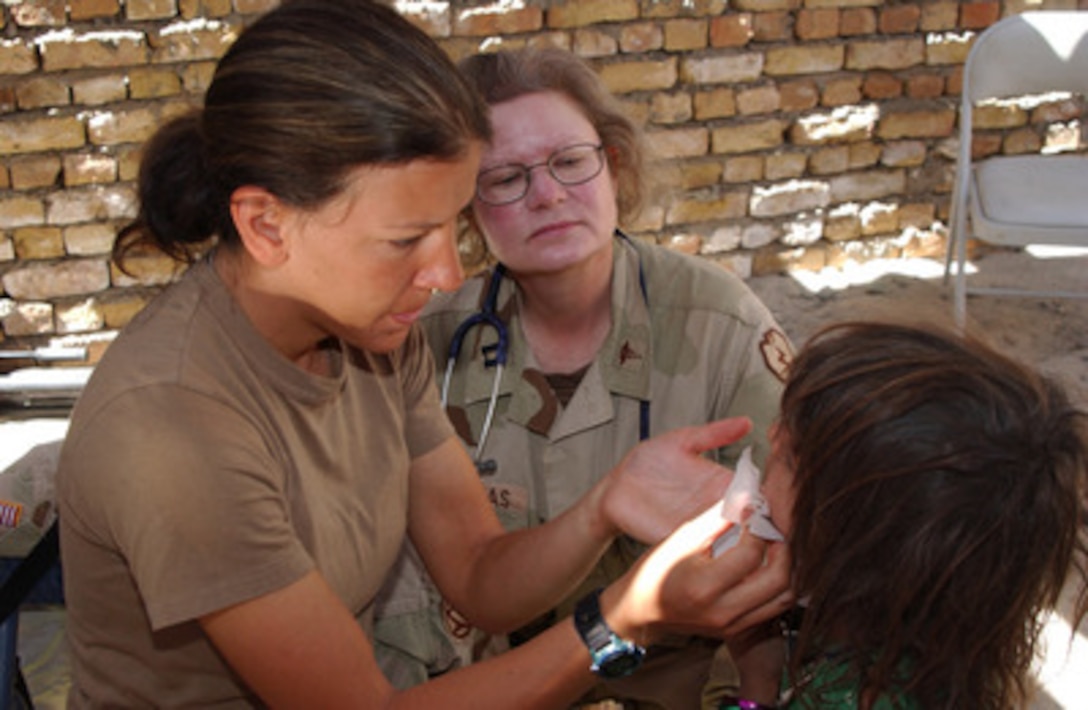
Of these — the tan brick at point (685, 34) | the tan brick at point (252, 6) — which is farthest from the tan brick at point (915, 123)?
the tan brick at point (252, 6)

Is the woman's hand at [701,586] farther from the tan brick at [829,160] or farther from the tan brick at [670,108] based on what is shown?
the tan brick at [829,160]

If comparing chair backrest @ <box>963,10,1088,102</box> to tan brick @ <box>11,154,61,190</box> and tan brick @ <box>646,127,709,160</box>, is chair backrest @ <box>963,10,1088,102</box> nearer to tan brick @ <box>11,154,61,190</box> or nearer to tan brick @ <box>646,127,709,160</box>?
tan brick @ <box>646,127,709,160</box>

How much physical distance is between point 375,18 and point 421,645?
1074 mm

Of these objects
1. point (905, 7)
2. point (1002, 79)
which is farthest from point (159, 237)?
point (905, 7)

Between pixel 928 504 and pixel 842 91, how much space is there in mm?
3593

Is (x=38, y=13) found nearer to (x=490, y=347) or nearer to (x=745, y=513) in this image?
(x=490, y=347)

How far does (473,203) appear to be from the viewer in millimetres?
2176

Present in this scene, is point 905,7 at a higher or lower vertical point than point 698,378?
higher

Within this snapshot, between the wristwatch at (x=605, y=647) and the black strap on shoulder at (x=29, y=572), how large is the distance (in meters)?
0.80

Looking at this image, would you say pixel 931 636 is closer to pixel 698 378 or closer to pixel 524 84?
pixel 698 378

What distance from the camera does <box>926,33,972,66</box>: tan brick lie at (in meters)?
4.54

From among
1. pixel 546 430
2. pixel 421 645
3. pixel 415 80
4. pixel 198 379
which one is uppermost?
pixel 415 80

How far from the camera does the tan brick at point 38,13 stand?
369 centimetres

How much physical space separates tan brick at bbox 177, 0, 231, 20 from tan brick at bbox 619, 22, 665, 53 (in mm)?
1435
